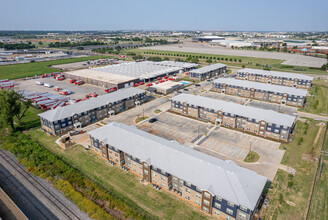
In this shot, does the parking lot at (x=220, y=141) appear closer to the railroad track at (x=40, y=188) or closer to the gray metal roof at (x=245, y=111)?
the gray metal roof at (x=245, y=111)

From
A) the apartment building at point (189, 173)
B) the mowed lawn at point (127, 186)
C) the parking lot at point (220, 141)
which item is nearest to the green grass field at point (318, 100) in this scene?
the parking lot at point (220, 141)

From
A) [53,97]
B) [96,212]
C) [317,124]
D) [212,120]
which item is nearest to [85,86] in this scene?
[53,97]

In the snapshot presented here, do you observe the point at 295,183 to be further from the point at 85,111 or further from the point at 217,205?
the point at 85,111

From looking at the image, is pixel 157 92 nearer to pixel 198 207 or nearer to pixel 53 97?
pixel 53 97

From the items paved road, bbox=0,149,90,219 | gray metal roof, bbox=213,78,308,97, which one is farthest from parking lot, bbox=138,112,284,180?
gray metal roof, bbox=213,78,308,97

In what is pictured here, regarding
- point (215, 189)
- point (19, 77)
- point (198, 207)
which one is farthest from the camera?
point (19, 77)

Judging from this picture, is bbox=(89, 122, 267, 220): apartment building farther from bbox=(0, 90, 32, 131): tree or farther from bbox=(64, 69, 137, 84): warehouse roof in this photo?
bbox=(64, 69, 137, 84): warehouse roof

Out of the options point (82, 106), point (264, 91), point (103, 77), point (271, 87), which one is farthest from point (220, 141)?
point (103, 77)
